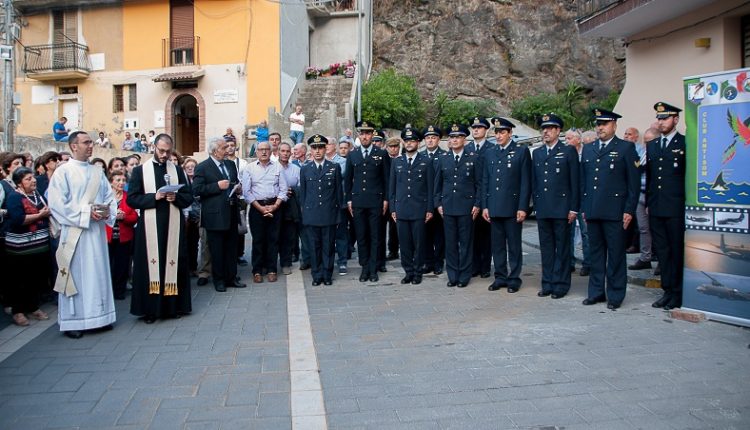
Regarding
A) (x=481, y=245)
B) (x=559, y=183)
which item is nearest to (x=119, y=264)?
(x=481, y=245)

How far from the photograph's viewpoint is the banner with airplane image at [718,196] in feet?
19.5

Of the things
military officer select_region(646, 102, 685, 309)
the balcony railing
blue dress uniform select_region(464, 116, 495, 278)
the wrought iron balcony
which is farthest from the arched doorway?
military officer select_region(646, 102, 685, 309)

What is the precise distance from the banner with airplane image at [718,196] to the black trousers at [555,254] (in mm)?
1395

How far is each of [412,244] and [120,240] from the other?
387 centimetres

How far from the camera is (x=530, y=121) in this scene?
27.2 m

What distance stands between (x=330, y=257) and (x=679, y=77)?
760cm

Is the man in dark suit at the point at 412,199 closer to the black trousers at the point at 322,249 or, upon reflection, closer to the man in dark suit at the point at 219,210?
the black trousers at the point at 322,249

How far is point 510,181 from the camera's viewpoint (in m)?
7.82

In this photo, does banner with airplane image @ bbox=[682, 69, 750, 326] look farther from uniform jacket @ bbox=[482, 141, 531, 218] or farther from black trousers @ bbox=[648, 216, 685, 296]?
uniform jacket @ bbox=[482, 141, 531, 218]

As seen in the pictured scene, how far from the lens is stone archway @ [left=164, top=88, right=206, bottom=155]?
997 inches

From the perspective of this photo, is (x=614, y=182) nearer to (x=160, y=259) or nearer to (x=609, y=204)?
(x=609, y=204)

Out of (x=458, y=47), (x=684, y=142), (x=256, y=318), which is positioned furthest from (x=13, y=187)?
(x=458, y=47)

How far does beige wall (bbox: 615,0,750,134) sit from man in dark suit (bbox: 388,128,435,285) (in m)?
5.52

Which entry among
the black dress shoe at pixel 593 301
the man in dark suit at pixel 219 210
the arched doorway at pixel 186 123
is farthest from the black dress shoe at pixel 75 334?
the arched doorway at pixel 186 123
